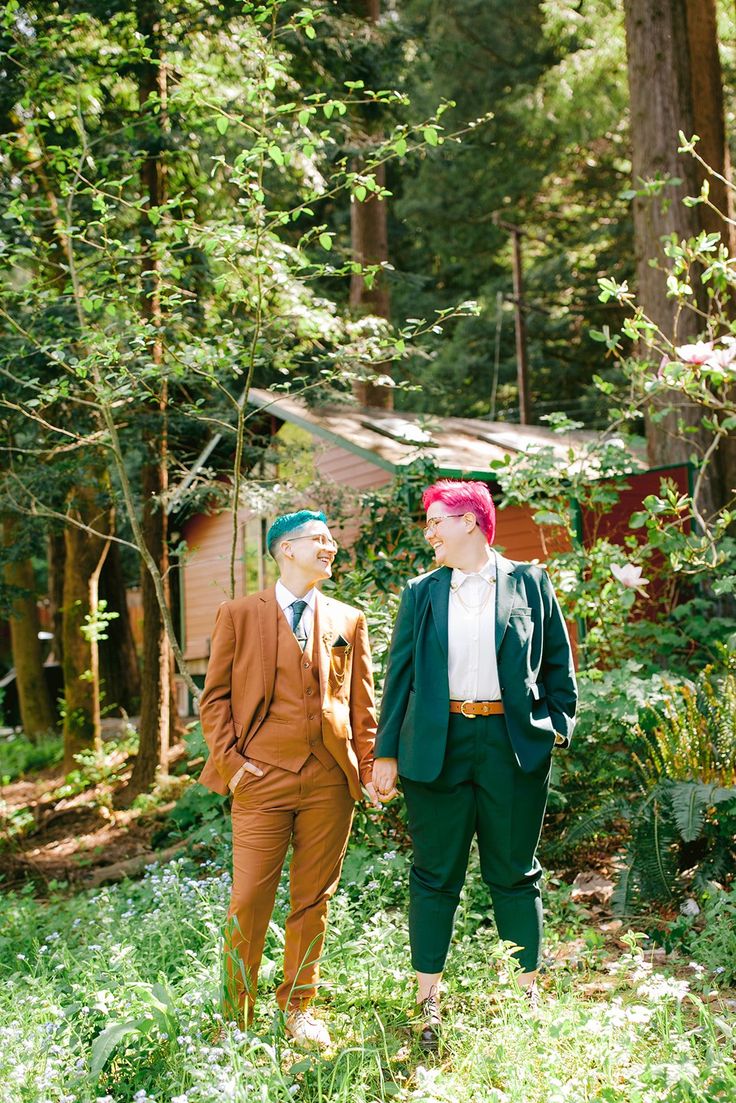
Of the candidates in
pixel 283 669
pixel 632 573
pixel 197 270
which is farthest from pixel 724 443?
pixel 283 669

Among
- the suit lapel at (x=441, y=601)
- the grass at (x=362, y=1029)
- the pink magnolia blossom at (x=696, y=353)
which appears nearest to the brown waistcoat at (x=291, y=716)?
the suit lapel at (x=441, y=601)

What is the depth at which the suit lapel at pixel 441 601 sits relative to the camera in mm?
3768

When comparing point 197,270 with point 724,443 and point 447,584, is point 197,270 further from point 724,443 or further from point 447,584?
point 447,584

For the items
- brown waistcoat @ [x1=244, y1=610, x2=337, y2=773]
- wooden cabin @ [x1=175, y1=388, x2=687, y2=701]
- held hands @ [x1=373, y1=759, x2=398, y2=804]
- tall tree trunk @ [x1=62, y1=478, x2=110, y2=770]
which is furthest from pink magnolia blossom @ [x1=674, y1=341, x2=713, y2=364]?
tall tree trunk @ [x1=62, y1=478, x2=110, y2=770]

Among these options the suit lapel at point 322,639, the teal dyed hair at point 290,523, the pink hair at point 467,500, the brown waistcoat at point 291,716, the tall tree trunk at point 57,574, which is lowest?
the tall tree trunk at point 57,574

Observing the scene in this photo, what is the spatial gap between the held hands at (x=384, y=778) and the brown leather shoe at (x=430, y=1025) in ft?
2.45

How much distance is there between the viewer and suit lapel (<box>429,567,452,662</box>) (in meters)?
3.77

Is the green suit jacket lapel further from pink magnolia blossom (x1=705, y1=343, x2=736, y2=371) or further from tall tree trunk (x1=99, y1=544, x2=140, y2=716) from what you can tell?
tall tree trunk (x1=99, y1=544, x2=140, y2=716)

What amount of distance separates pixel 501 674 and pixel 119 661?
45.6ft

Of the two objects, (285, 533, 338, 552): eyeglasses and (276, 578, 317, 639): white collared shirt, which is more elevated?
(285, 533, 338, 552): eyeglasses

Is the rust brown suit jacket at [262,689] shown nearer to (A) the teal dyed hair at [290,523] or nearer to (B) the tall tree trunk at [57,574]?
(A) the teal dyed hair at [290,523]

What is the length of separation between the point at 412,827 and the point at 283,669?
763mm

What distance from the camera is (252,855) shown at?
374 cm

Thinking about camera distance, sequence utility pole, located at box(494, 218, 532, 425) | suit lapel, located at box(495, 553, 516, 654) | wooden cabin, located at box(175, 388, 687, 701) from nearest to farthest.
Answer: suit lapel, located at box(495, 553, 516, 654) → wooden cabin, located at box(175, 388, 687, 701) → utility pole, located at box(494, 218, 532, 425)
